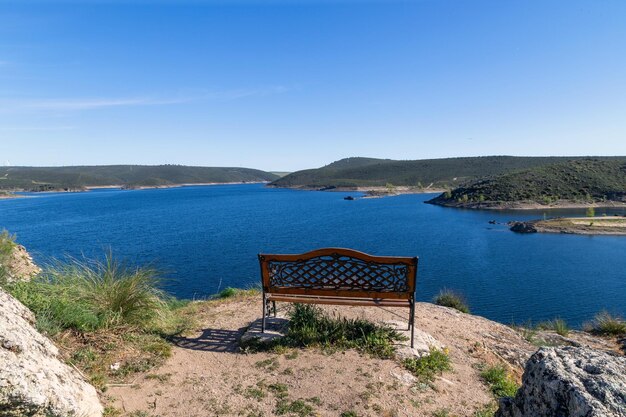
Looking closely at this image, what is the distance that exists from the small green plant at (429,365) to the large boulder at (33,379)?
11.7 ft

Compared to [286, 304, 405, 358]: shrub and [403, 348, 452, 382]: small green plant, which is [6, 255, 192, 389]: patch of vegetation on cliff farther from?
[403, 348, 452, 382]: small green plant

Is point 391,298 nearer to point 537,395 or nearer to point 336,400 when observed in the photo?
point 336,400

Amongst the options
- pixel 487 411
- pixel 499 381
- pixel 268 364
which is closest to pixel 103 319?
pixel 268 364

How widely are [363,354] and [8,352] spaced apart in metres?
3.90

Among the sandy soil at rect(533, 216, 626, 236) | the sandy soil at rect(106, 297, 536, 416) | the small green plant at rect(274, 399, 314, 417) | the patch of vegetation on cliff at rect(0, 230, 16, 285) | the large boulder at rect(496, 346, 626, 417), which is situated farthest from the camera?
the sandy soil at rect(533, 216, 626, 236)

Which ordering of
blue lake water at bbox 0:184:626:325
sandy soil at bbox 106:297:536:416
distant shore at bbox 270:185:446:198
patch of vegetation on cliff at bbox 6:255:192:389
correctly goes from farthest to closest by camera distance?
distant shore at bbox 270:185:446:198
blue lake water at bbox 0:184:626:325
patch of vegetation on cliff at bbox 6:255:192:389
sandy soil at bbox 106:297:536:416

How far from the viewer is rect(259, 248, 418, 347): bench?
218 inches

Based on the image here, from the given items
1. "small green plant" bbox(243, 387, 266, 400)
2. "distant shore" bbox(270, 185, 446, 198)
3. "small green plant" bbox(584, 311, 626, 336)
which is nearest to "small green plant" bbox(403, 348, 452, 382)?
"small green plant" bbox(243, 387, 266, 400)

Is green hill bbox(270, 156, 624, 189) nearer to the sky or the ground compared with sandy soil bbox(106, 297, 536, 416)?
nearer to the sky

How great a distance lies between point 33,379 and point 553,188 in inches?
3581

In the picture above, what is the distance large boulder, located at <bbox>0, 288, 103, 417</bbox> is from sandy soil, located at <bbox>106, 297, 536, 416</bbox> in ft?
1.82

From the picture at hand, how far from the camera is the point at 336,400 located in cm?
413

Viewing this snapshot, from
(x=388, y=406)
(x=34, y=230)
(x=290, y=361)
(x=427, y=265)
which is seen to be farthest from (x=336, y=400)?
(x=34, y=230)

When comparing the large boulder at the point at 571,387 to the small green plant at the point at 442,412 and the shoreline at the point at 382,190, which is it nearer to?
the small green plant at the point at 442,412
